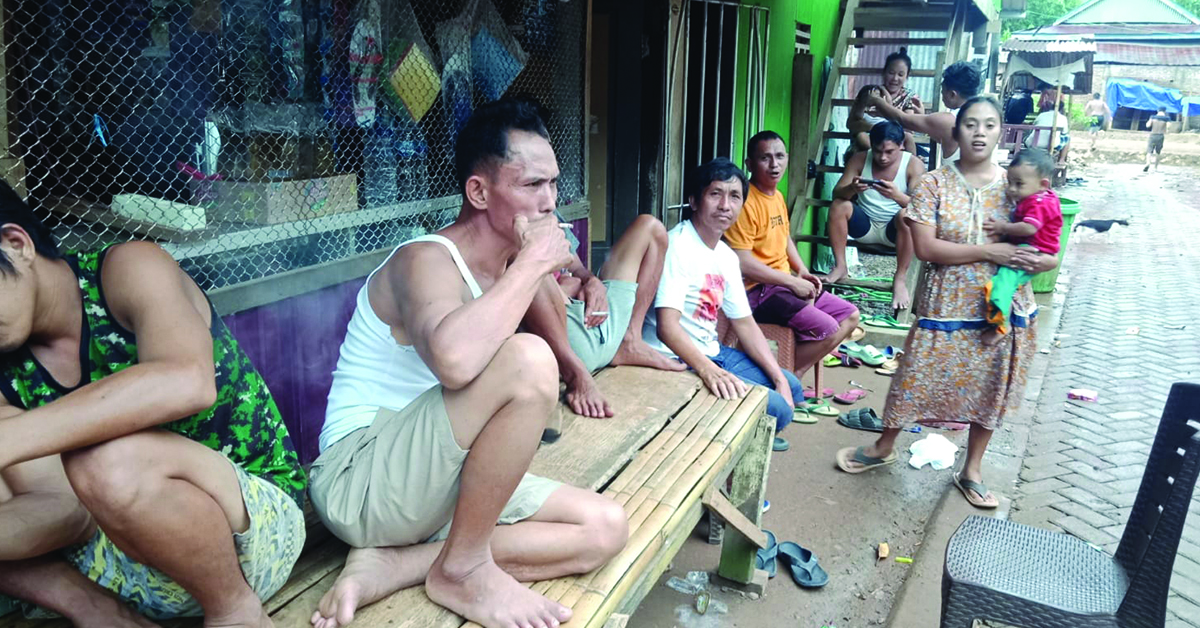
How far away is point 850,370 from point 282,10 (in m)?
4.31

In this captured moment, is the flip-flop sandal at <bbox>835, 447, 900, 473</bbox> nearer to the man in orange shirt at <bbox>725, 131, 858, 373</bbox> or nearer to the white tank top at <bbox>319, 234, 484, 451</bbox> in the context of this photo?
the man in orange shirt at <bbox>725, 131, 858, 373</bbox>

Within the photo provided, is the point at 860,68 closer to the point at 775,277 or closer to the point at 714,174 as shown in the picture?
the point at 775,277

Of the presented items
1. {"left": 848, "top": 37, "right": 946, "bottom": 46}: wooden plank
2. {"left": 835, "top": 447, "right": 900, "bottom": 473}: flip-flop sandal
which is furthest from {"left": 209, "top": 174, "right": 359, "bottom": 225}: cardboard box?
{"left": 848, "top": 37, "right": 946, "bottom": 46}: wooden plank

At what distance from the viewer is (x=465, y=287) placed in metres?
2.17

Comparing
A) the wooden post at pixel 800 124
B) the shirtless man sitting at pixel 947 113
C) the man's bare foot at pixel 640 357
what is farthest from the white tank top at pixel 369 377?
the wooden post at pixel 800 124

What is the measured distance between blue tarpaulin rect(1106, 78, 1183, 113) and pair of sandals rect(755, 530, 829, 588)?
28.3 m

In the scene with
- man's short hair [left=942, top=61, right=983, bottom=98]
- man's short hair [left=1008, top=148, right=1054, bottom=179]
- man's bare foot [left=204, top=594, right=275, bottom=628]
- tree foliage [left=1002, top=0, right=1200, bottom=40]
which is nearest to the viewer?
man's bare foot [left=204, top=594, right=275, bottom=628]

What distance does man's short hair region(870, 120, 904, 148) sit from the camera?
6.84 metres

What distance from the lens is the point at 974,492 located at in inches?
159

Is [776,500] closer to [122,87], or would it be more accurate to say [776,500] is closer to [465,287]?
[465,287]

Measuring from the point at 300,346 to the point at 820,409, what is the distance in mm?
3059

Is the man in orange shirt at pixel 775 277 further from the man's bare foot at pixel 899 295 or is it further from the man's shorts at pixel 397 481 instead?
the man's shorts at pixel 397 481

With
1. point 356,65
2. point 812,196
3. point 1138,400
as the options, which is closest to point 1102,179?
point 812,196

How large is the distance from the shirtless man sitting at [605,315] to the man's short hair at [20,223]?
158 centimetres
